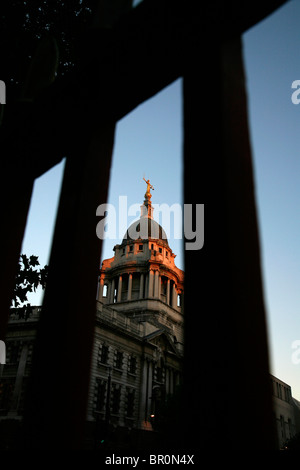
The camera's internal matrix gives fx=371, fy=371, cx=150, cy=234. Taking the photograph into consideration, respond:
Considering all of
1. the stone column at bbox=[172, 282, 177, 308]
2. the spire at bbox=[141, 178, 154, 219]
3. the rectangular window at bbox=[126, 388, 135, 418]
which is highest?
the spire at bbox=[141, 178, 154, 219]

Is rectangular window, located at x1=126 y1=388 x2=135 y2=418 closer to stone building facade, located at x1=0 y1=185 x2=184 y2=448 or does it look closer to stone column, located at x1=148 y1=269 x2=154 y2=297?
stone building facade, located at x1=0 y1=185 x2=184 y2=448

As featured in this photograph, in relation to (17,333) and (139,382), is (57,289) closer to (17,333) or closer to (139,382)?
(17,333)

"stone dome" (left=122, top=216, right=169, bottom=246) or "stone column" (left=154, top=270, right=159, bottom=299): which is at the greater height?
"stone dome" (left=122, top=216, right=169, bottom=246)

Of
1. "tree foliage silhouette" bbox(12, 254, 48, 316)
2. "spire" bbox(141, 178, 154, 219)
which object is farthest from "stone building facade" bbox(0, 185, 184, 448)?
"tree foliage silhouette" bbox(12, 254, 48, 316)

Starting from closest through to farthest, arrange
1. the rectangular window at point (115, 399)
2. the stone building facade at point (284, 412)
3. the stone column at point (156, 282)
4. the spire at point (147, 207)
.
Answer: the rectangular window at point (115, 399), the stone column at point (156, 282), the stone building facade at point (284, 412), the spire at point (147, 207)

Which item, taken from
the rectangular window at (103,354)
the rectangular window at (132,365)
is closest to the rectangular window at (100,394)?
the rectangular window at (103,354)

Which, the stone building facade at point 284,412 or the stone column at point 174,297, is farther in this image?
the stone building facade at point 284,412

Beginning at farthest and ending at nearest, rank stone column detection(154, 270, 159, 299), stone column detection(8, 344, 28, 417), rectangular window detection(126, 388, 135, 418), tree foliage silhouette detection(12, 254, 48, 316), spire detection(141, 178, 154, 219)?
spire detection(141, 178, 154, 219)
stone column detection(154, 270, 159, 299)
rectangular window detection(126, 388, 135, 418)
stone column detection(8, 344, 28, 417)
tree foliage silhouette detection(12, 254, 48, 316)

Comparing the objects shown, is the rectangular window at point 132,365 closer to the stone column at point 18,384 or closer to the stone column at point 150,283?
the stone column at point 18,384

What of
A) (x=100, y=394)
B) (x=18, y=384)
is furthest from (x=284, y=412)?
(x=18, y=384)

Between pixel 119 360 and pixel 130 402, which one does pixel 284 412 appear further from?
pixel 119 360

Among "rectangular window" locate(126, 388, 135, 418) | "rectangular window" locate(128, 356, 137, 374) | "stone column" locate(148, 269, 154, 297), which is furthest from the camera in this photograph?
"stone column" locate(148, 269, 154, 297)

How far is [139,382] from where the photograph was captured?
125 feet

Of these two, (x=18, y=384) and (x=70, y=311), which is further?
(x=18, y=384)
